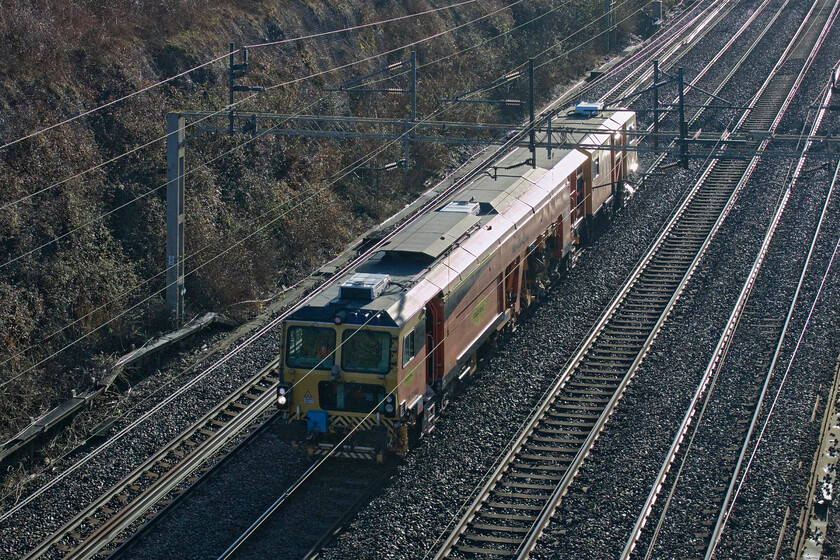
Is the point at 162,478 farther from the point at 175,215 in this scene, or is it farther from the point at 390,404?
the point at 175,215

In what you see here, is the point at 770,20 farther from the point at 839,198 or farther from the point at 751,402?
the point at 751,402

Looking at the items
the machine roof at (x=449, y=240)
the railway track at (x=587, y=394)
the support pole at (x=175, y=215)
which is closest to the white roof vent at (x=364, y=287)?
the machine roof at (x=449, y=240)

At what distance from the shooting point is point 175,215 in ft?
68.1

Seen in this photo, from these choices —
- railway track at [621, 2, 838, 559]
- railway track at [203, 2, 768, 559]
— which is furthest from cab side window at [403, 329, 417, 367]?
railway track at [621, 2, 838, 559]

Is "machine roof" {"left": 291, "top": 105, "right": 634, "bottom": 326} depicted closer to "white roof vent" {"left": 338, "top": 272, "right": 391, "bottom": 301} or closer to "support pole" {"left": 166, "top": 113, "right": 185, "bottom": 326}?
"white roof vent" {"left": 338, "top": 272, "right": 391, "bottom": 301}

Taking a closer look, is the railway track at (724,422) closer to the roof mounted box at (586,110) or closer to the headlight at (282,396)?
the headlight at (282,396)

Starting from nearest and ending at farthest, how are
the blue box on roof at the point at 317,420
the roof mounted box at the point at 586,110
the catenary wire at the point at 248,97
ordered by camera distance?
the blue box on roof at the point at 317,420 < the catenary wire at the point at 248,97 < the roof mounted box at the point at 586,110

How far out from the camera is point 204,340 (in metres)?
21.2

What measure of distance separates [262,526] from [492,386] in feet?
18.7

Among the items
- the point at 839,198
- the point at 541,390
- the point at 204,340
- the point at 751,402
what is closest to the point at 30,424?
the point at 204,340

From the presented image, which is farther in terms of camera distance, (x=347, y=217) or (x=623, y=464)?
(x=347, y=217)

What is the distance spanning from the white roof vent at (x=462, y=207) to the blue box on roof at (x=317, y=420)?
5781 millimetres

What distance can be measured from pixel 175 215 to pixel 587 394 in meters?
9.26

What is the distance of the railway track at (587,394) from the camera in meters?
14.0
